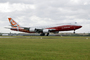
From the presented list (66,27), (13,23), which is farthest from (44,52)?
(13,23)

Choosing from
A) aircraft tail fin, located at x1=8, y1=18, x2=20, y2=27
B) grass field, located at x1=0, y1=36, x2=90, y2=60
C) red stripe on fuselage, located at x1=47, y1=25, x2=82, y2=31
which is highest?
aircraft tail fin, located at x1=8, y1=18, x2=20, y2=27

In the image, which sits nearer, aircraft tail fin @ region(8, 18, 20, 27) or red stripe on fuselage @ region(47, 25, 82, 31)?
red stripe on fuselage @ region(47, 25, 82, 31)

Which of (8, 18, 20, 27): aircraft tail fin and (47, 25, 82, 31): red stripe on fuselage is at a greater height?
(8, 18, 20, 27): aircraft tail fin

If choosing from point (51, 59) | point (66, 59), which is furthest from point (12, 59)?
point (66, 59)

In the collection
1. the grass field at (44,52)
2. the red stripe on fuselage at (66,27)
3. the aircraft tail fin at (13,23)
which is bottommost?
the grass field at (44,52)

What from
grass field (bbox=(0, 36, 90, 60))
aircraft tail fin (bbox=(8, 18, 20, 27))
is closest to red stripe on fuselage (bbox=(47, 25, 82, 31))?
aircraft tail fin (bbox=(8, 18, 20, 27))

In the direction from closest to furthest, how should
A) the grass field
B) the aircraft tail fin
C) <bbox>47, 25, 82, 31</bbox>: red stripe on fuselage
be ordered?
the grass field
<bbox>47, 25, 82, 31</bbox>: red stripe on fuselage
the aircraft tail fin

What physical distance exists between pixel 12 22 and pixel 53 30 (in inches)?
1052

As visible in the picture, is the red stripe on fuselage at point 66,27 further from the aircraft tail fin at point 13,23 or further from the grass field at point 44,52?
the grass field at point 44,52

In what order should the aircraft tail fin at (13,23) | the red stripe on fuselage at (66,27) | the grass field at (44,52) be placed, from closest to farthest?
the grass field at (44,52)
the red stripe on fuselage at (66,27)
the aircraft tail fin at (13,23)

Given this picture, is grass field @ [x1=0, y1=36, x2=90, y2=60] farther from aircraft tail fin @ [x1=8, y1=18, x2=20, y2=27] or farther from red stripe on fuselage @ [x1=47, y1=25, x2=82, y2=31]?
aircraft tail fin @ [x1=8, y1=18, x2=20, y2=27]

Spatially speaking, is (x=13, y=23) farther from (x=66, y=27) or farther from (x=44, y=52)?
(x=44, y=52)

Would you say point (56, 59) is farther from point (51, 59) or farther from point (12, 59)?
point (12, 59)

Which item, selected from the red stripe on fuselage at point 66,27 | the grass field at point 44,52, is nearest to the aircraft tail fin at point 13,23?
the red stripe on fuselage at point 66,27
